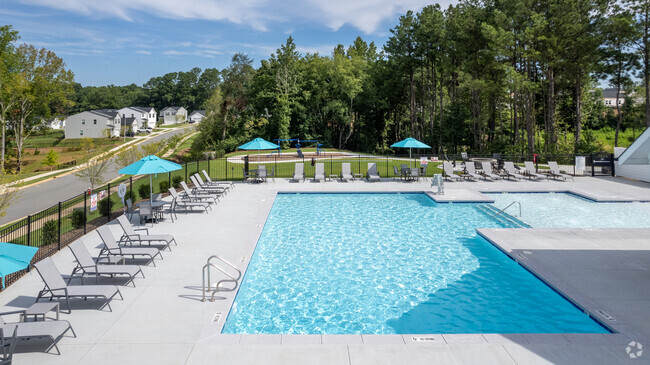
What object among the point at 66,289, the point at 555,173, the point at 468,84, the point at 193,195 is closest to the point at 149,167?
the point at 193,195

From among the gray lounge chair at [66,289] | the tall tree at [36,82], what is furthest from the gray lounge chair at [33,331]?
the tall tree at [36,82]

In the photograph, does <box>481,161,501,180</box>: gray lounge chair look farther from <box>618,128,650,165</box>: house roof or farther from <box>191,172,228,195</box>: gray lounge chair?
<box>618,128,650,165</box>: house roof

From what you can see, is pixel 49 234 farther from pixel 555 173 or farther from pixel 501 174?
pixel 555 173

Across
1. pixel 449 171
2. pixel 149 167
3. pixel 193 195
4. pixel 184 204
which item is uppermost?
pixel 149 167

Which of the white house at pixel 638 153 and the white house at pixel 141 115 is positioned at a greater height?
the white house at pixel 141 115

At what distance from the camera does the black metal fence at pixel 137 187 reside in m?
11.5

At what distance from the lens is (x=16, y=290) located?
27.0 feet

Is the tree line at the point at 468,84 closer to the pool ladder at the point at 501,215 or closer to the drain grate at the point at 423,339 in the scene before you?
the pool ladder at the point at 501,215

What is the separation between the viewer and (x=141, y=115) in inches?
4026

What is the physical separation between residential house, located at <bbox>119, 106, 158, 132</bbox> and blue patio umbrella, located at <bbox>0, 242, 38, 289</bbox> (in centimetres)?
9523

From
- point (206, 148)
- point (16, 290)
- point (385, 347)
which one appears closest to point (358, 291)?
point (385, 347)

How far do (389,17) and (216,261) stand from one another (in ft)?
158

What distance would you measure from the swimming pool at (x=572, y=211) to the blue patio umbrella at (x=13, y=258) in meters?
14.1

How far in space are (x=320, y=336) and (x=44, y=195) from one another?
2715 cm
